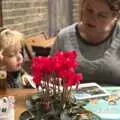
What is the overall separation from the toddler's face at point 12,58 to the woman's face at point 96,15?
433 millimetres

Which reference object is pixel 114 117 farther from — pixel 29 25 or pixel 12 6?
pixel 29 25

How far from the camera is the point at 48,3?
190 inches

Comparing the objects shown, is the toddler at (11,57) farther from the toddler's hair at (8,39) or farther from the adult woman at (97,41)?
the adult woman at (97,41)

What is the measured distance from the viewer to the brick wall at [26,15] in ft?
13.0

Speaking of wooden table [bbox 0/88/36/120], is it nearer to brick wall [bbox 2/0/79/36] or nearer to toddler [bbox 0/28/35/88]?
toddler [bbox 0/28/35/88]

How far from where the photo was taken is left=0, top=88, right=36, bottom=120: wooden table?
1.38 meters

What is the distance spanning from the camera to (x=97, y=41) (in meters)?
1.98

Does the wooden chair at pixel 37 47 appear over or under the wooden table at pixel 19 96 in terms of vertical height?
under

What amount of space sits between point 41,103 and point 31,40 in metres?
2.91

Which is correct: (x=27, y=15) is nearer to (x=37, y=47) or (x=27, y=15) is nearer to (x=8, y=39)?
(x=37, y=47)

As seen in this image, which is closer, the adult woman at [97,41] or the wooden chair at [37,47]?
the adult woman at [97,41]

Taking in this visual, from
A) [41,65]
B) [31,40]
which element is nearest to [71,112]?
[41,65]

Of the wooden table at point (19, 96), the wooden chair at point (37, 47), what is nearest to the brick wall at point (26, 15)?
the wooden chair at point (37, 47)

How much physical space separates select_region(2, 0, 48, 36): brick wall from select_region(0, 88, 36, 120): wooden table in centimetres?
236
